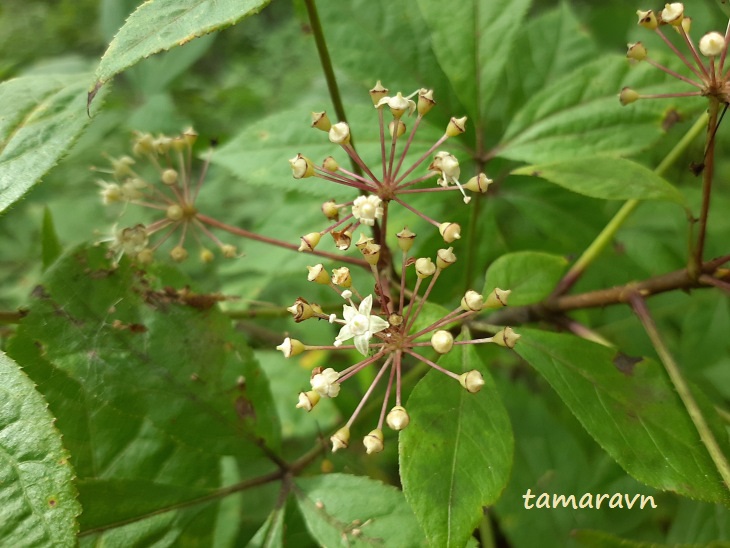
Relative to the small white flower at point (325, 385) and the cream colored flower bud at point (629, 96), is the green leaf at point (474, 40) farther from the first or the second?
the small white flower at point (325, 385)

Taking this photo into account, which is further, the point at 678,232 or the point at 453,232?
the point at 678,232

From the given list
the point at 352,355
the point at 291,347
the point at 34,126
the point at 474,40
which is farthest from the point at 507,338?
the point at 352,355

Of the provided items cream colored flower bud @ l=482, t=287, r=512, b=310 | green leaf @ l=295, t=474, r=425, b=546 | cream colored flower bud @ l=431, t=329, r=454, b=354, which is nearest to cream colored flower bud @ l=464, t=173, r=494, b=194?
cream colored flower bud @ l=482, t=287, r=512, b=310

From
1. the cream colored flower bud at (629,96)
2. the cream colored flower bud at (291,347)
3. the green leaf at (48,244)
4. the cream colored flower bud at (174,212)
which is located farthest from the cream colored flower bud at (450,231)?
the green leaf at (48,244)

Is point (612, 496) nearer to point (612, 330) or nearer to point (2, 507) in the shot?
point (612, 330)

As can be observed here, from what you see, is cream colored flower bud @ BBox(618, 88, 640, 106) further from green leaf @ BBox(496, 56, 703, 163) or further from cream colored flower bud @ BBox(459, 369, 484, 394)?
cream colored flower bud @ BBox(459, 369, 484, 394)

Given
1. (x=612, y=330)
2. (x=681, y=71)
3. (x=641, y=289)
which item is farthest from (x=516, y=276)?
(x=612, y=330)

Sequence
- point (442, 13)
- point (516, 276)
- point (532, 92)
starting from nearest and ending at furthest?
A: point (516, 276)
point (442, 13)
point (532, 92)
